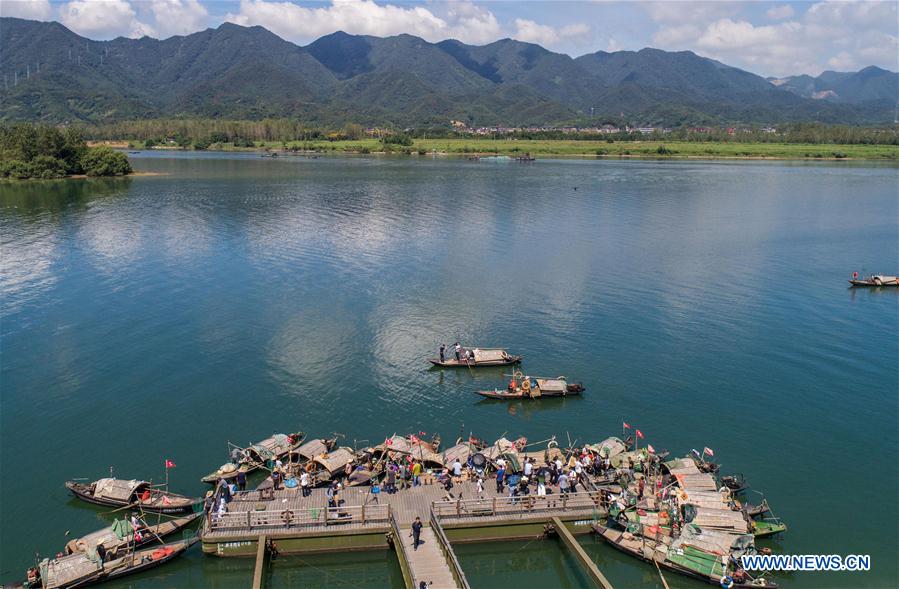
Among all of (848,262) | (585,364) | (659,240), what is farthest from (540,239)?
(585,364)

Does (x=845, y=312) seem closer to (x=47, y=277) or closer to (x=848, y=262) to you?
(x=848, y=262)

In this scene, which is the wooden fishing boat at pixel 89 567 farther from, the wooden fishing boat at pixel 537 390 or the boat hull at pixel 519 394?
the wooden fishing boat at pixel 537 390

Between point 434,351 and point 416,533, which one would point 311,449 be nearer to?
point 416,533

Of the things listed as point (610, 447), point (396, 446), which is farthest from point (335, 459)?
point (610, 447)

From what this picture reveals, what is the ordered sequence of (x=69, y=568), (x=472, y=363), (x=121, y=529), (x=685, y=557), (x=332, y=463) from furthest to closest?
1. (x=472, y=363)
2. (x=332, y=463)
3. (x=121, y=529)
4. (x=685, y=557)
5. (x=69, y=568)

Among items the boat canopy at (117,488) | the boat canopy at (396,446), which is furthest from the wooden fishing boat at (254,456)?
the boat canopy at (396,446)

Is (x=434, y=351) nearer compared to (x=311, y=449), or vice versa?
(x=311, y=449)

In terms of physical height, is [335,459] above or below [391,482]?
above
